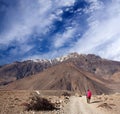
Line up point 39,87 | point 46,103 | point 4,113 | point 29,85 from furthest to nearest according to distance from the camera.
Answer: point 29,85 → point 39,87 → point 46,103 → point 4,113

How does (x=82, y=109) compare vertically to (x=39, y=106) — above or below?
below

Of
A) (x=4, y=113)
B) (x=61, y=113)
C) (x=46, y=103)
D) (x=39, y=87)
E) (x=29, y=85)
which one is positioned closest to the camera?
(x=4, y=113)

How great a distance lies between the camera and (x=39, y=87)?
609 ft

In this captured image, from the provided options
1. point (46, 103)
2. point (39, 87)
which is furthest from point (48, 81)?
point (46, 103)

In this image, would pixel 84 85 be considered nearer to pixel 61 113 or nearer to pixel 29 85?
pixel 29 85

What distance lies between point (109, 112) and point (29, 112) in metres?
6.43

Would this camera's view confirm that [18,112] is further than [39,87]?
No

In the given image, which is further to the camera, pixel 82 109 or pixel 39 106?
pixel 82 109

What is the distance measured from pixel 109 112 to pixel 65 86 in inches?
6683

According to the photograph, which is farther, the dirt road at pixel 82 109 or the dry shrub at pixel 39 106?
the dry shrub at pixel 39 106

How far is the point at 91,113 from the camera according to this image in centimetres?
2081

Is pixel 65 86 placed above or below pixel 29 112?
above

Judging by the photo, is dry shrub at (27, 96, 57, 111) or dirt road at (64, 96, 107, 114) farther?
dry shrub at (27, 96, 57, 111)

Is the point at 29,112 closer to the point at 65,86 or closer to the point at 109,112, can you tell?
the point at 109,112
